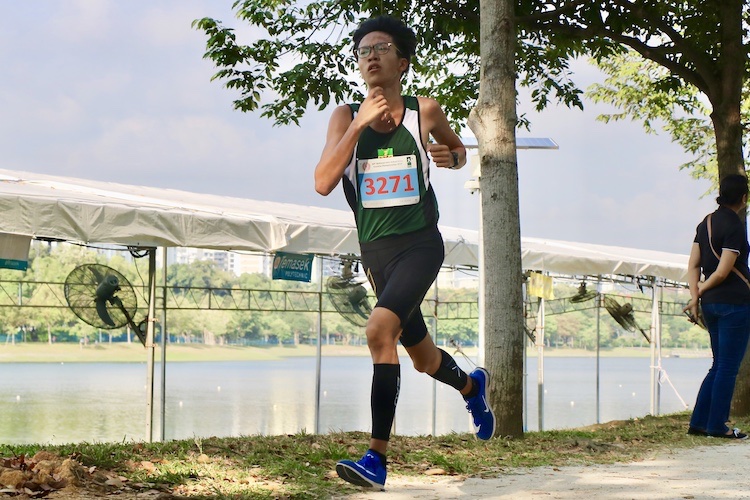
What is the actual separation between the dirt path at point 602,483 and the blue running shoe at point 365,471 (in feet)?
0.92

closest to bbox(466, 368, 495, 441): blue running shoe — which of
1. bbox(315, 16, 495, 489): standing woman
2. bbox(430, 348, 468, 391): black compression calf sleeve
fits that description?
bbox(430, 348, 468, 391): black compression calf sleeve

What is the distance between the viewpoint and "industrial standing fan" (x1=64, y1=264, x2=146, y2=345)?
11477 millimetres

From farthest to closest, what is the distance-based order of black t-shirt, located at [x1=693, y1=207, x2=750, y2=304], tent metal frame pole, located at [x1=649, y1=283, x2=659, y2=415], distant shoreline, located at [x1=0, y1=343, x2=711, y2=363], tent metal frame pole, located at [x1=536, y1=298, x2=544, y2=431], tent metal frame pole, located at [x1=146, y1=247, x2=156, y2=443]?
distant shoreline, located at [x1=0, y1=343, x2=711, y2=363]
tent metal frame pole, located at [x1=649, y1=283, x2=659, y2=415]
tent metal frame pole, located at [x1=536, y1=298, x2=544, y2=431]
tent metal frame pole, located at [x1=146, y1=247, x2=156, y2=443]
black t-shirt, located at [x1=693, y1=207, x2=750, y2=304]

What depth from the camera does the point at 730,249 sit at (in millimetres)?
7355

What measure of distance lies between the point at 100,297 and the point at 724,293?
6984 mm

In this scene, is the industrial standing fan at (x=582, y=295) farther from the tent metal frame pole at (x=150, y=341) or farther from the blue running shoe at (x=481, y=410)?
the blue running shoe at (x=481, y=410)

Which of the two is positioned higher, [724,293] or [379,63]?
[379,63]

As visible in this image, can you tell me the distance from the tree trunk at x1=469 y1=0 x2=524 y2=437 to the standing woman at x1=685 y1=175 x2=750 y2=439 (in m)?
1.38

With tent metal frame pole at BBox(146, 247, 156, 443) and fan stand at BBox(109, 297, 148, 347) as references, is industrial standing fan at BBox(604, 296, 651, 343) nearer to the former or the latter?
fan stand at BBox(109, 297, 148, 347)

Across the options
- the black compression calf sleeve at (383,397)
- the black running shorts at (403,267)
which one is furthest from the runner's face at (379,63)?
the black compression calf sleeve at (383,397)

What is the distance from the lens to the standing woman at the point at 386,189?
417 cm

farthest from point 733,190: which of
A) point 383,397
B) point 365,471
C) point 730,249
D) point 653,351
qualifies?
point 653,351

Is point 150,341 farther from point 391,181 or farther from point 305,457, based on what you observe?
point 391,181

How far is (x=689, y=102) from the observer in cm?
1869
